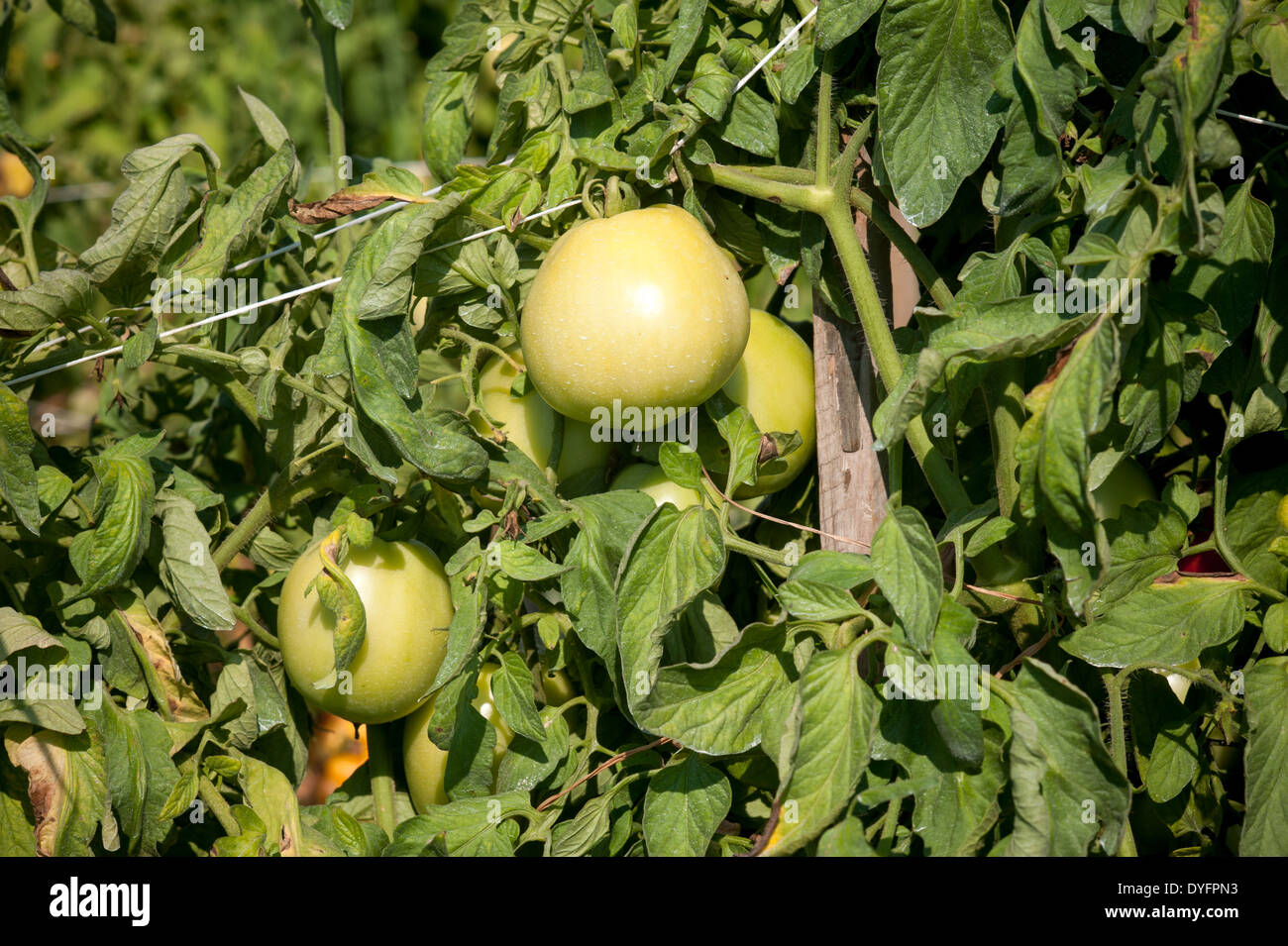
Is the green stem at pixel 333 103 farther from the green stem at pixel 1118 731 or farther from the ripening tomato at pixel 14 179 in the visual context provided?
the ripening tomato at pixel 14 179

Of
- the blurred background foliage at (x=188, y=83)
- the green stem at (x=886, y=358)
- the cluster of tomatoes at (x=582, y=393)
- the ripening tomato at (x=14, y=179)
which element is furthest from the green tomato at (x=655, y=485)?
the ripening tomato at (x=14, y=179)

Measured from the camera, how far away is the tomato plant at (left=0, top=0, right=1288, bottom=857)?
0.68m

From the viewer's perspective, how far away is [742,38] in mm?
930

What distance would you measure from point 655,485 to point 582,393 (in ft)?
0.44

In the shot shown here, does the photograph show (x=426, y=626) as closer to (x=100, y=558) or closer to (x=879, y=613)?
(x=100, y=558)

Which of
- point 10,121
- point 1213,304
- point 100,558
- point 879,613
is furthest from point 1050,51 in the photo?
point 10,121

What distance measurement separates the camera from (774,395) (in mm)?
942

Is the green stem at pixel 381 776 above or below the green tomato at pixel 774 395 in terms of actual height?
below

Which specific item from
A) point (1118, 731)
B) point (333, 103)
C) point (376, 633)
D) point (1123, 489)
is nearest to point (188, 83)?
point (333, 103)

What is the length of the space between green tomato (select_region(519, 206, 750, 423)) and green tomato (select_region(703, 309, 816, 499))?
0.30ft

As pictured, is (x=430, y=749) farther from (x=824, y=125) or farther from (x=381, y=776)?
(x=824, y=125)

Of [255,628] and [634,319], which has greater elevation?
[634,319]

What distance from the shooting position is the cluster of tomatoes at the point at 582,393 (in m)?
0.81
